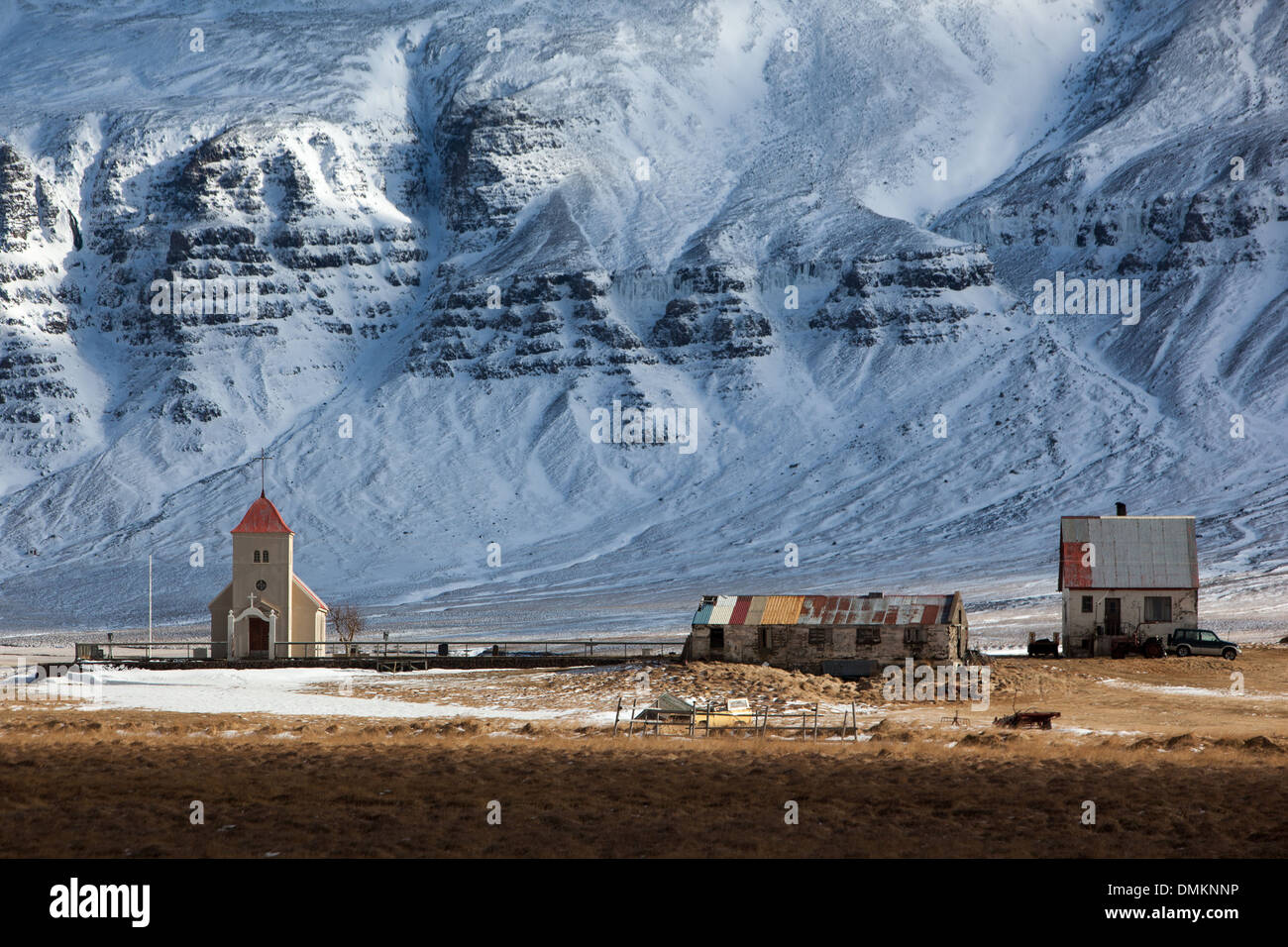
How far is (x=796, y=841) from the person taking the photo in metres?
21.2

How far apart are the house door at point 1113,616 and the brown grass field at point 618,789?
21.9m

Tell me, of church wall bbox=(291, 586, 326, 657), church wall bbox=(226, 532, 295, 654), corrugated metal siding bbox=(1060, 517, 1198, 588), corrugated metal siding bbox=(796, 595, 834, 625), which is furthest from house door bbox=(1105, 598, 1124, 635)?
church wall bbox=(226, 532, 295, 654)

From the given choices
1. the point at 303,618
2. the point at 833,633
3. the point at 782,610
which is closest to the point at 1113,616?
the point at 833,633

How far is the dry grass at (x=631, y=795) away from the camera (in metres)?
21.0

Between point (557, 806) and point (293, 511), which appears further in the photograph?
point (293, 511)

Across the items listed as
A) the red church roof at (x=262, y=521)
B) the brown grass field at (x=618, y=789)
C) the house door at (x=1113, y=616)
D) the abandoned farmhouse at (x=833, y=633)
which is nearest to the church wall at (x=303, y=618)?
the red church roof at (x=262, y=521)

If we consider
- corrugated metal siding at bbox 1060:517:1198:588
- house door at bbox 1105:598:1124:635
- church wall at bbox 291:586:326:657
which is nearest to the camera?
corrugated metal siding at bbox 1060:517:1198:588

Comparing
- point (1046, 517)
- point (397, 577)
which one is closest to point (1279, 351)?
point (1046, 517)

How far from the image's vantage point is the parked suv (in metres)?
60.4

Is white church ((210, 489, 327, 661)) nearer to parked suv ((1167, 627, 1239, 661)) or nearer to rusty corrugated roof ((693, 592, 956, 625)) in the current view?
rusty corrugated roof ((693, 592, 956, 625))

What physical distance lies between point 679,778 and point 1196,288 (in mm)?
185612

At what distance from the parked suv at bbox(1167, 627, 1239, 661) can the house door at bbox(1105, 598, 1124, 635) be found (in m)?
2.04

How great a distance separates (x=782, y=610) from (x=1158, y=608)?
1651 centimetres
